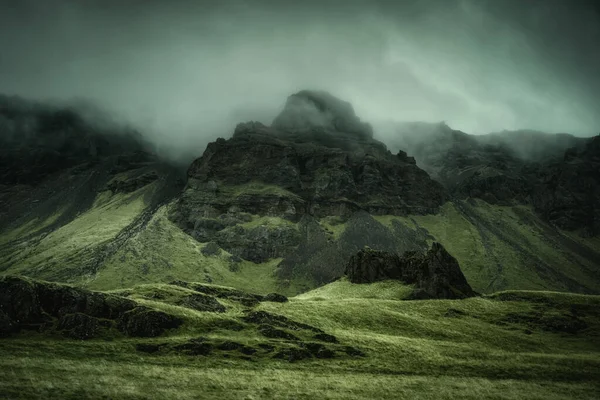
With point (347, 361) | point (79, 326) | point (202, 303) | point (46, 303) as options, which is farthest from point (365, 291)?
point (46, 303)

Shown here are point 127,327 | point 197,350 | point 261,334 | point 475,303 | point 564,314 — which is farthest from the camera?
point 475,303

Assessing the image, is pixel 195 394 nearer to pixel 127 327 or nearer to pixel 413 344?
pixel 127 327

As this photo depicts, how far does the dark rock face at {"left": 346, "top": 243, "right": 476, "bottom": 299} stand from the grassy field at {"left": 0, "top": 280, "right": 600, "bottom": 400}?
18176mm

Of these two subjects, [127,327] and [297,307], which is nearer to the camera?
[127,327]

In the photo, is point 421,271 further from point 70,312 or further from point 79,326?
point 70,312

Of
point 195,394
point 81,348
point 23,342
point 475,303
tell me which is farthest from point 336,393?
point 475,303

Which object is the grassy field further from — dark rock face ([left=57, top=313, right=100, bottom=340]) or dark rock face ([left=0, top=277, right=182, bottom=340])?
dark rock face ([left=0, top=277, right=182, bottom=340])

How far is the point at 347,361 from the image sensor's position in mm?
52656

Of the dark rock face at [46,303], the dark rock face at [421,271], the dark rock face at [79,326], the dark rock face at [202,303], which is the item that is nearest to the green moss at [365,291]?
the dark rock face at [421,271]

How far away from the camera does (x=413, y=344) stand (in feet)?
200

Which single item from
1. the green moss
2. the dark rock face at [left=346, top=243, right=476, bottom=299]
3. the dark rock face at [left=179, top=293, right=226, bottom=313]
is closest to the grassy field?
the dark rock face at [left=179, top=293, right=226, bottom=313]

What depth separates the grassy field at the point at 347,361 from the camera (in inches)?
1479

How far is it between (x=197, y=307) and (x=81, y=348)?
2572 centimetres

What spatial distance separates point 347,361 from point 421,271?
61828 mm
